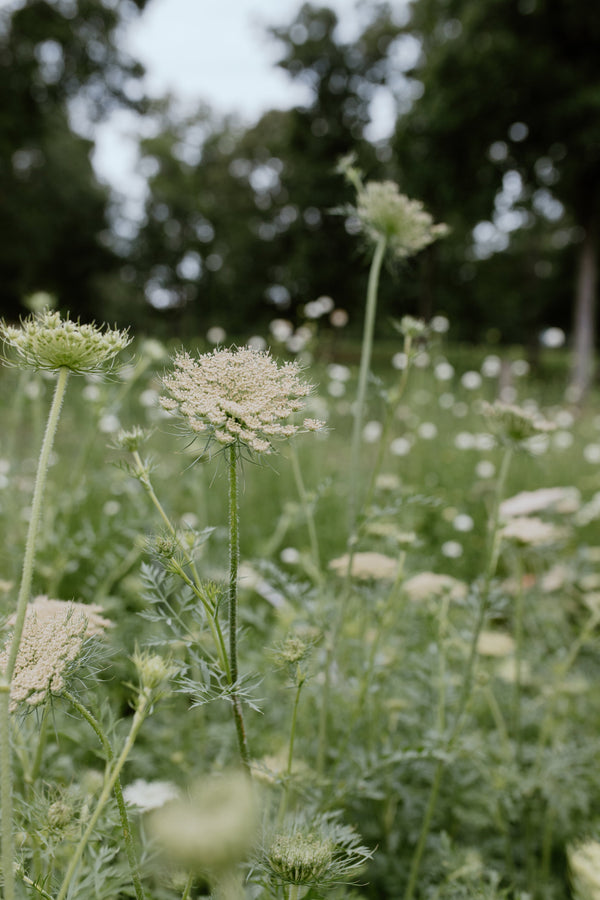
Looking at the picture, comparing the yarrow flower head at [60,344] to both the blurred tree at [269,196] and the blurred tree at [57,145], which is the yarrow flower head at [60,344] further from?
the blurred tree at [269,196]

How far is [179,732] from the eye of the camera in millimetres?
2287

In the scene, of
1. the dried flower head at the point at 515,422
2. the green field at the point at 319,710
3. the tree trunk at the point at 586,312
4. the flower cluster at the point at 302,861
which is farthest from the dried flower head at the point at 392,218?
the tree trunk at the point at 586,312

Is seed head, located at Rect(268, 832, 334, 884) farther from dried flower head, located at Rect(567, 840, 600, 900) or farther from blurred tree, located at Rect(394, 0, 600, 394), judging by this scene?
blurred tree, located at Rect(394, 0, 600, 394)

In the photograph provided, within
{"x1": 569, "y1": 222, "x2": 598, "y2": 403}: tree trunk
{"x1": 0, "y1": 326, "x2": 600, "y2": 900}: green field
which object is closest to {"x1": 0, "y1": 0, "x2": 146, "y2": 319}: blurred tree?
{"x1": 569, "y1": 222, "x2": 598, "y2": 403}: tree trunk

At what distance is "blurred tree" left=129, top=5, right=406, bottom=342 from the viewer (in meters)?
20.3

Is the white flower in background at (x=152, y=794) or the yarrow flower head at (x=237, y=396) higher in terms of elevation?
the yarrow flower head at (x=237, y=396)

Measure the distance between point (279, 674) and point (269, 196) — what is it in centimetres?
2523

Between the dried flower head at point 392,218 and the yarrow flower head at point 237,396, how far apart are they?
3.44ft

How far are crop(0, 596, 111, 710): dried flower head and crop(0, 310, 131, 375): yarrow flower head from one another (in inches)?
14.3

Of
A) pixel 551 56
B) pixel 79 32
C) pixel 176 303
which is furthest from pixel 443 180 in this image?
pixel 176 303

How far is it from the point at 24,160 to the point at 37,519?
26611 mm

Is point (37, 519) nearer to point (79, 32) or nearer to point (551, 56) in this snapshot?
point (551, 56)

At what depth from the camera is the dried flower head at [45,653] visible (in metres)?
0.84

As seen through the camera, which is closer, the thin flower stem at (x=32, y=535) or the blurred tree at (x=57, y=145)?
the thin flower stem at (x=32, y=535)
